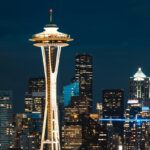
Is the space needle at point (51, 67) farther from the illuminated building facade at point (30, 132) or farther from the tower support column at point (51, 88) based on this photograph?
the illuminated building facade at point (30, 132)

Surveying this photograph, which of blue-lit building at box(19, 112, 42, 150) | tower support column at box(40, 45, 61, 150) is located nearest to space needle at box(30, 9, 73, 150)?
tower support column at box(40, 45, 61, 150)

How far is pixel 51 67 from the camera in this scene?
309 feet

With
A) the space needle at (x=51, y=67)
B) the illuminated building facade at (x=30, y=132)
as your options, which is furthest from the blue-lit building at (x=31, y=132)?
the space needle at (x=51, y=67)

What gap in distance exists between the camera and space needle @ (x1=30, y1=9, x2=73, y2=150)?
94.4 m

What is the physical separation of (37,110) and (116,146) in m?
13.0

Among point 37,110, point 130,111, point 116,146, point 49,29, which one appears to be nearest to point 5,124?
point 37,110

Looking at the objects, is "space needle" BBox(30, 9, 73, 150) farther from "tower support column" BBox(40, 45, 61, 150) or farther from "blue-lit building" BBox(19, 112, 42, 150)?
"blue-lit building" BBox(19, 112, 42, 150)

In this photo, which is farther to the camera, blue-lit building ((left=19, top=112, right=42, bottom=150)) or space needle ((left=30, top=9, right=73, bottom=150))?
blue-lit building ((left=19, top=112, right=42, bottom=150))

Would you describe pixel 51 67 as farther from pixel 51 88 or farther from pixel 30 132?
pixel 30 132

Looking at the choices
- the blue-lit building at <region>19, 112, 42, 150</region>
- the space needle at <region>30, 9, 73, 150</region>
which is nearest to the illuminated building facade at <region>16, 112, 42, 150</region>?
the blue-lit building at <region>19, 112, 42, 150</region>

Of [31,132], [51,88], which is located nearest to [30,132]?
[31,132]

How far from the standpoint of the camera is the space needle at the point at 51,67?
94.4 metres

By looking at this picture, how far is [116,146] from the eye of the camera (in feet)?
533

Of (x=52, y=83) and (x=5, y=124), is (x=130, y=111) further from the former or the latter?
(x=52, y=83)
